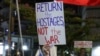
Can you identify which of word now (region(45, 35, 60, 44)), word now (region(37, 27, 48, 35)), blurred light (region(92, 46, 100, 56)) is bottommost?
blurred light (region(92, 46, 100, 56))

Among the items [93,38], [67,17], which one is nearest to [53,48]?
[67,17]

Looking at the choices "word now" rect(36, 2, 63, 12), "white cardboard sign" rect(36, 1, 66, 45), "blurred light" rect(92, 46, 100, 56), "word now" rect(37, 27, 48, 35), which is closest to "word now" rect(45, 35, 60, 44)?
"white cardboard sign" rect(36, 1, 66, 45)

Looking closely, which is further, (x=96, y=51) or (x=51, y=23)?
(x=96, y=51)

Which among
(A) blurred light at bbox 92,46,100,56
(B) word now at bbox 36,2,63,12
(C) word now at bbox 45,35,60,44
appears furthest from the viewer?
(A) blurred light at bbox 92,46,100,56

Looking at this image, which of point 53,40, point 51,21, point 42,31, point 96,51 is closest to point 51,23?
point 51,21

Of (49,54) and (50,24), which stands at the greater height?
(50,24)

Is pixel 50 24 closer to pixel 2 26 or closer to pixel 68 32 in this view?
pixel 68 32

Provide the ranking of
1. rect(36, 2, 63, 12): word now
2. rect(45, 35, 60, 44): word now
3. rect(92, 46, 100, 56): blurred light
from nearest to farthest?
rect(45, 35, 60, 44): word now
rect(36, 2, 63, 12): word now
rect(92, 46, 100, 56): blurred light

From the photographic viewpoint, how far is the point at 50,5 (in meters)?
7.68

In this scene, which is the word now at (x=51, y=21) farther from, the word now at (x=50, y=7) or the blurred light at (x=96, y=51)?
the blurred light at (x=96, y=51)

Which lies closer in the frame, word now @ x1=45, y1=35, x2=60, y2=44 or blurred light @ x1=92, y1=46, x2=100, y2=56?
word now @ x1=45, y1=35, x2=60, y2=44

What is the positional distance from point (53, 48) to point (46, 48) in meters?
0.15

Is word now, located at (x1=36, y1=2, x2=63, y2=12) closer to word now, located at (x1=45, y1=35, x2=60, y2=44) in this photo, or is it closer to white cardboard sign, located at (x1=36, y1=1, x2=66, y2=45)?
white cardboard sign, located at (x1=36, y1=1, x2=66, y2=45)

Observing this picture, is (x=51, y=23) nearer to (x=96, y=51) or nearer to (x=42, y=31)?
(x=42, y=31)
